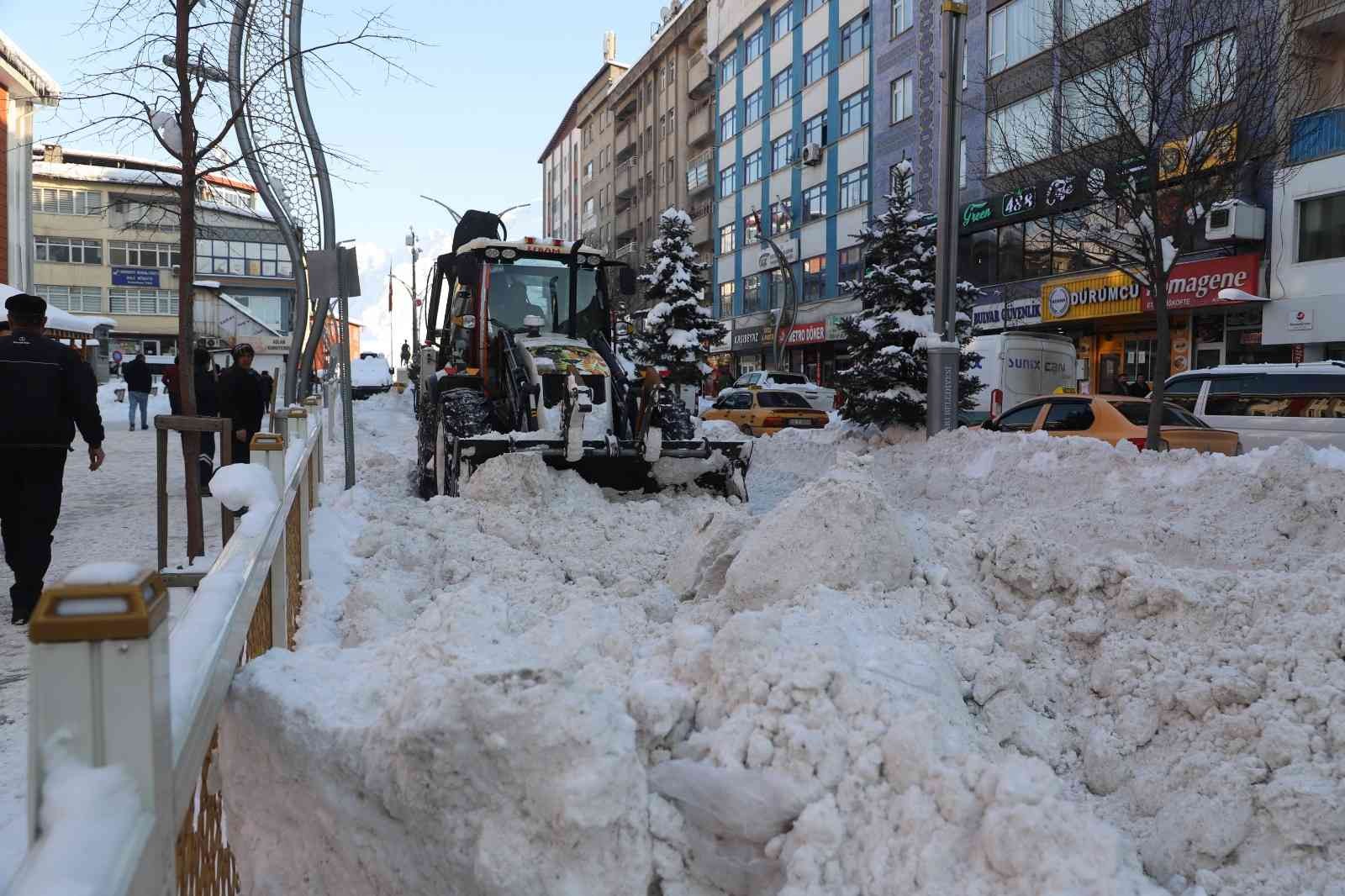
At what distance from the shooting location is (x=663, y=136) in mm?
57844

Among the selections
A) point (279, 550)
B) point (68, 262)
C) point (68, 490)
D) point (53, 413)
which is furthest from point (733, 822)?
point (68, 262)

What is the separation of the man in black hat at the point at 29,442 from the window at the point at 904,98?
31557 millimetres

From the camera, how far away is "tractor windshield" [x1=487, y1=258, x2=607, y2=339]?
10148mm

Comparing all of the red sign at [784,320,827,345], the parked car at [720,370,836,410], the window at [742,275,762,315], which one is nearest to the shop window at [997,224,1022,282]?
the parked car at [720,370,836,410]

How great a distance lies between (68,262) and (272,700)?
74325 millimetres

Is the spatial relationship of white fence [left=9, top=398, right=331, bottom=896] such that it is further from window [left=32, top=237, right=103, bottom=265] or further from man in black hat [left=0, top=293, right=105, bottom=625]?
window [left=32, top=237, right=103, bottom=265]

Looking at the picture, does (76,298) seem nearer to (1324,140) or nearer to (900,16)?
(900,16)

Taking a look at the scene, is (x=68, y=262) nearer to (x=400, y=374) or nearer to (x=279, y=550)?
(x=400, y=374)

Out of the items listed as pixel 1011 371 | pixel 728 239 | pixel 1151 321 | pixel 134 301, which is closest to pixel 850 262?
pixel 728 239

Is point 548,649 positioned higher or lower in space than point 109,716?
lower

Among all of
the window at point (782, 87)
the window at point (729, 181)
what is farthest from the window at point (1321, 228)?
the window at point (729, 181)

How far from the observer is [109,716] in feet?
4.82

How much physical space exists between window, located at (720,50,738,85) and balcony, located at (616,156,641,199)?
14.5 meters

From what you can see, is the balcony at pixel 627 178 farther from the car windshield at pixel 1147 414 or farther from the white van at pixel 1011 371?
the car windshield at pixel 1147 414
